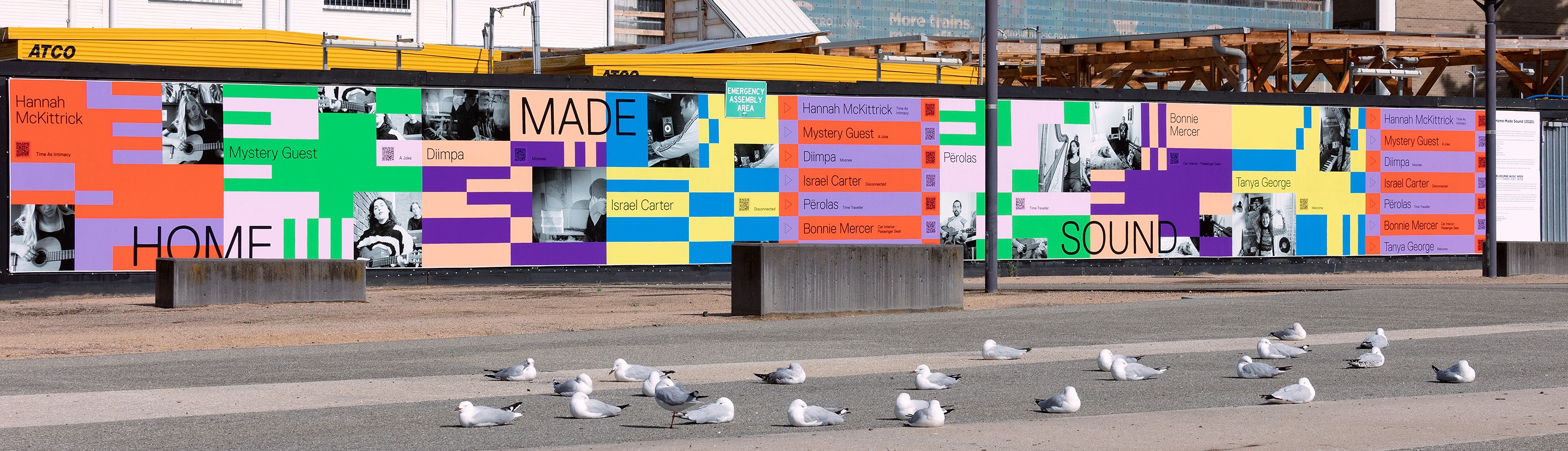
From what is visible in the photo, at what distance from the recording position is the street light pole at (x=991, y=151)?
2364cm

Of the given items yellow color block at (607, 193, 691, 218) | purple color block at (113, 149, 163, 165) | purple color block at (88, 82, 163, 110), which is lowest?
yellow color block at (607, 193, 691, 218)

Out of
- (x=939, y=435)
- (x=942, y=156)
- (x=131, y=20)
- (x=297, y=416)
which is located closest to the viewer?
(x=939, y=435)

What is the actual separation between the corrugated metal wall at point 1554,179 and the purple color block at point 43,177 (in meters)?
31.0

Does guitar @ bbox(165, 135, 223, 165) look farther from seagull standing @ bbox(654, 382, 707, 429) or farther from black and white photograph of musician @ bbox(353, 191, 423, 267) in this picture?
seagull standing @ bbox(654, 382, 707, 429)

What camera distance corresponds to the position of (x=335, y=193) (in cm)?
2747

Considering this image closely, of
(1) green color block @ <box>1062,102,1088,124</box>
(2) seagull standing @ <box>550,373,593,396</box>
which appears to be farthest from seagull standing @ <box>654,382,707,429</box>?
(1) green color block @ <box>1062,102,1088,124</box>

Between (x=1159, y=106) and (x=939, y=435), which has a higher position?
(x=1159, y=106)

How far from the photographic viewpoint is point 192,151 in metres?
26.5

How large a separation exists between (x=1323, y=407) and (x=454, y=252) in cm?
2067

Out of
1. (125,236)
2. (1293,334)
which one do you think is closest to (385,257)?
(125,236)

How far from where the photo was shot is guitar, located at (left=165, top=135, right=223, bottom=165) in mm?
26469

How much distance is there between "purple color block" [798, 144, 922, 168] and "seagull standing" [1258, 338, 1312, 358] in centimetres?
1747

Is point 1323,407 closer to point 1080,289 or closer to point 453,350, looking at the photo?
point 453,350

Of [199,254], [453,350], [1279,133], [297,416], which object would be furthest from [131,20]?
[297,416]
